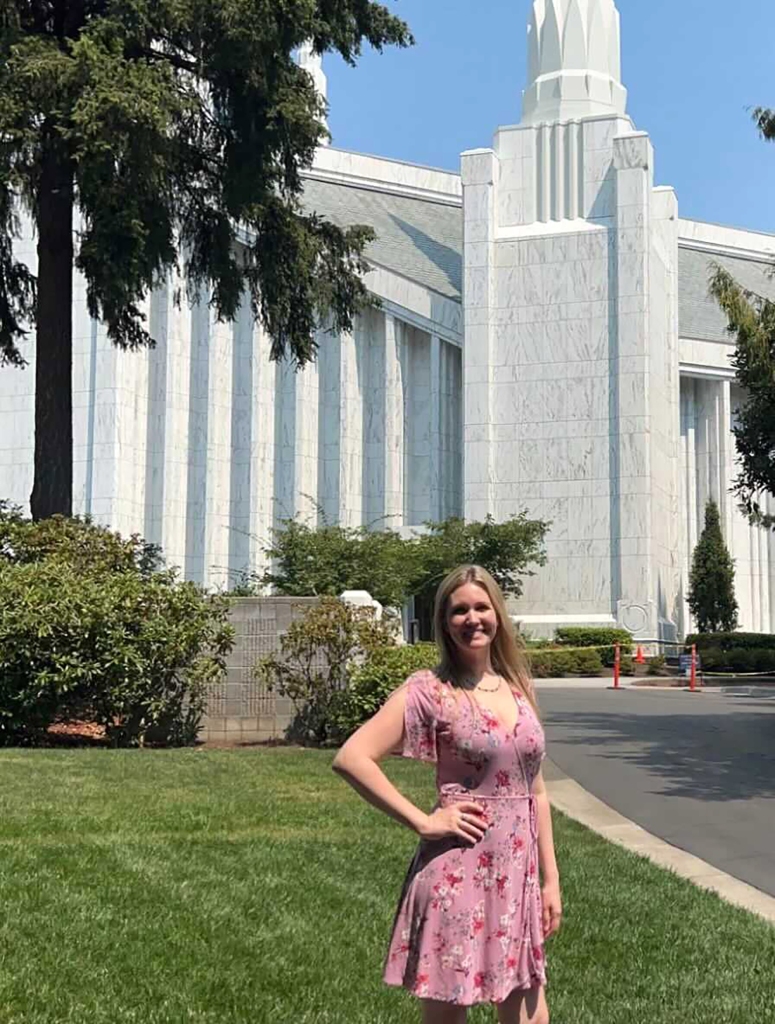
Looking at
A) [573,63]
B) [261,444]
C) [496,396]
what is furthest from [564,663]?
[573,63]

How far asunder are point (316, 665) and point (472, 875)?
11293 millimetres

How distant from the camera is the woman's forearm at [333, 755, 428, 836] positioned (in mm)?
3384

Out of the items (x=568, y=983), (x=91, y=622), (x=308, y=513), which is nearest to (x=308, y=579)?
(x=308, y=513)

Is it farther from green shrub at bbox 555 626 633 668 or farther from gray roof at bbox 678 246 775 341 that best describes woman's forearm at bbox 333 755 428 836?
gray roof at bbox 678 246 775 341

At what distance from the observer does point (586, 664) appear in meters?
33.5

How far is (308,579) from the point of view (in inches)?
1160

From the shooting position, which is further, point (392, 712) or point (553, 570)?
point (553, 570)

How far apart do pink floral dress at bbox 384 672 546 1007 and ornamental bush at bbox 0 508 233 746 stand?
1009 centimetres

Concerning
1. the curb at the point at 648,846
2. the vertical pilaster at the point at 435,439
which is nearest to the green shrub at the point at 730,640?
the vertical pilaster at the point at 435,439

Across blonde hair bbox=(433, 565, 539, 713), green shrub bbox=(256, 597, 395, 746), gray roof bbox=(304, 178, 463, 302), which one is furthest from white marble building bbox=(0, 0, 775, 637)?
blonde hair bbox=(433, 565, 539, 713)

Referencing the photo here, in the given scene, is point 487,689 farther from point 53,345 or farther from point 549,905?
point 53,345

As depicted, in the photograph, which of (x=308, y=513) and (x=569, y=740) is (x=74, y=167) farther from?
(x=308, y=513)

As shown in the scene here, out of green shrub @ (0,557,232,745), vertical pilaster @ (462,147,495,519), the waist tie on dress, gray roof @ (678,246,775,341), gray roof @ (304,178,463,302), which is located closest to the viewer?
the waist tie on dress

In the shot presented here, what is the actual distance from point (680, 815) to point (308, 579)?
20.1 meters
